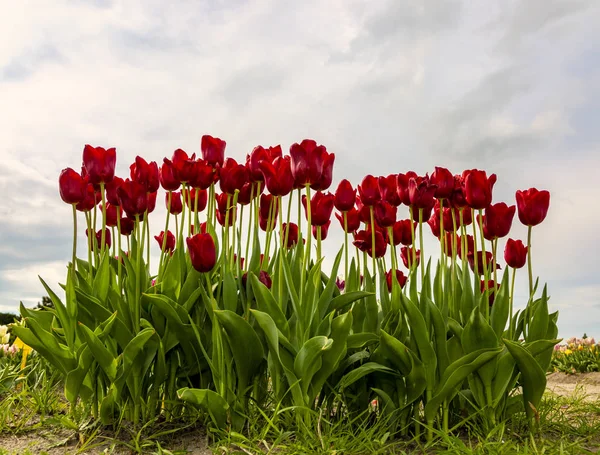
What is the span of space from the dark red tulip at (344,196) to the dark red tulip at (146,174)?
124 cm

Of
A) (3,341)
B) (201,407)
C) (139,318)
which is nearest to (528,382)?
(201,407)

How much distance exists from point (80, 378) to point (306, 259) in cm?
171

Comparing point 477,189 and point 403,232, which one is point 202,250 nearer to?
point 403,232

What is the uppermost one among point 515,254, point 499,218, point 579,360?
point 499,218

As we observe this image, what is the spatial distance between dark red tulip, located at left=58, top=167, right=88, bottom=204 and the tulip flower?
0.82 metres

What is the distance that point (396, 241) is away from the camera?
14.3 feet

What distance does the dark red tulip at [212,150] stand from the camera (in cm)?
389

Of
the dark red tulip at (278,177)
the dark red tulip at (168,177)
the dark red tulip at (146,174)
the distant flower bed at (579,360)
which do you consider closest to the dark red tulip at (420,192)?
the dark red tulip at (278,177)

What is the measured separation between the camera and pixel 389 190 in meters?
4.04

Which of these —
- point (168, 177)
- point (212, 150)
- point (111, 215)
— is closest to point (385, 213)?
point (212, 150)

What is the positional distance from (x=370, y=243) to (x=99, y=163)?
1981mm

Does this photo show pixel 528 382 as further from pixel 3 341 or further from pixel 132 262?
pixel 3 341

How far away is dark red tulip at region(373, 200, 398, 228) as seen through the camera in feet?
13.2

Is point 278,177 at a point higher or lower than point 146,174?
lower
